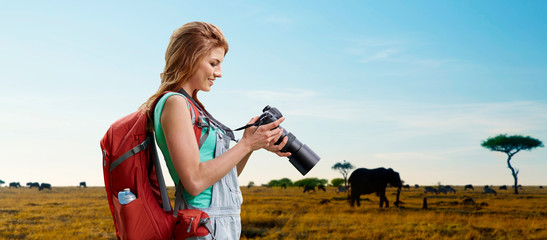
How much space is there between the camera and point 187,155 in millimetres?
1767

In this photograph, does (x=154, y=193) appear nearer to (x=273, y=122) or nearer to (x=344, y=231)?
(x=273, y=122)

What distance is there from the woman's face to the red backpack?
0.46 ft

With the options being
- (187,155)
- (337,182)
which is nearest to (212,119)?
(187,155)

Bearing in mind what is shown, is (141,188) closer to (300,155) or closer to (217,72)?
(217,72)

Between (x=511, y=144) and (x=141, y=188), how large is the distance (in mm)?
48910

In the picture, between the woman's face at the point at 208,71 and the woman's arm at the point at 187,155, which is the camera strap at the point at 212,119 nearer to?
the woman's face at the point at 208,71

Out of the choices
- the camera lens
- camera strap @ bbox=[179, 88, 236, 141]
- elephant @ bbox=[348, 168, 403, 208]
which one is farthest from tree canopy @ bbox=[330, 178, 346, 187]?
camera strap @ bbox=[179, 88, 236, 141]

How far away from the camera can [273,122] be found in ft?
6.40

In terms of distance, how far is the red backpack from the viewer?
180 cm

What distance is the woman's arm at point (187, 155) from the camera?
5.78ft

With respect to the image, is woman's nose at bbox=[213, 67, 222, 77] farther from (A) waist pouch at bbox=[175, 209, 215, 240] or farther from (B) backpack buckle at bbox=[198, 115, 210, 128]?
(A) waist pouch at bbox=[175, 209, 215, 240]

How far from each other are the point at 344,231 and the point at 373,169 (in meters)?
9.74

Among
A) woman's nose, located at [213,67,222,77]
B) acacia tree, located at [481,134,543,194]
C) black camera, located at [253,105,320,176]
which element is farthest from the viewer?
acacia tree, located at [481,134,543,194]

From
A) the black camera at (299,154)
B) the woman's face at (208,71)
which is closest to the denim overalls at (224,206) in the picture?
the woman's face at (208,71)
